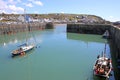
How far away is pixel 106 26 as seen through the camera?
7294 centimetres

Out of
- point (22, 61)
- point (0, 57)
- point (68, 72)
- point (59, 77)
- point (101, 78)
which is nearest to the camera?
point (101, 78)

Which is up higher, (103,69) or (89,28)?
(89,28)

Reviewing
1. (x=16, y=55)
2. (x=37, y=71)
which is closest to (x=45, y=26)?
(x=16, y=55)

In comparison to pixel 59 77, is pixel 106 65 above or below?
above

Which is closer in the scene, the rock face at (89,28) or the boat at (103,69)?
the boat at (103,69)

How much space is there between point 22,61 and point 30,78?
8878 mm

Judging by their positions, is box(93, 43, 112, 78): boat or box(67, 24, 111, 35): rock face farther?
box(67, 24, 111, 35): rock face

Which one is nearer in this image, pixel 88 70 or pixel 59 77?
pixel 59 77

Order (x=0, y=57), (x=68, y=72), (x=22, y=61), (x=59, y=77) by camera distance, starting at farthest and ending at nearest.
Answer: (x=0, y=57), (x=22, y=61), (x=68, y=72), (x=59, y=77)

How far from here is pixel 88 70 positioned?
977 inches

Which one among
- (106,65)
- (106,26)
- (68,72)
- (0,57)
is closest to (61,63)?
(68,72)

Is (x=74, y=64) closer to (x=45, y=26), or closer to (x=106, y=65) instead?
(x=106, y=65)

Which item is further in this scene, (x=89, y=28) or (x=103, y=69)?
(x=89, y=28)

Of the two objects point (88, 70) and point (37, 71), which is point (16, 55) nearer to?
point (37, 71)
